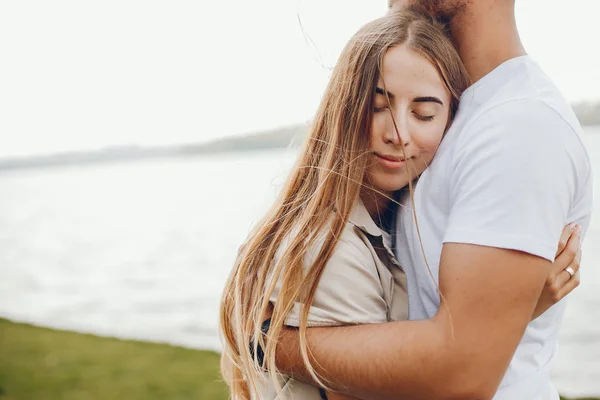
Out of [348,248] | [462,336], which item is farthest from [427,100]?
[462,336]

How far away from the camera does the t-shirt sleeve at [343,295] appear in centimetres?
176

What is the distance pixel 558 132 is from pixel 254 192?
26409 millimetres

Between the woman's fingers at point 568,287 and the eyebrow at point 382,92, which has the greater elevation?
the eyebrow at point 382,92

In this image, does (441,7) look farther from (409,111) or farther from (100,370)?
(100,370)

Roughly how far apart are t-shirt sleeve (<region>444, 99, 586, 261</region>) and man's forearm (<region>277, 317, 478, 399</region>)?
24 centimetres

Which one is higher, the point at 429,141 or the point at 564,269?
the point at 429,141

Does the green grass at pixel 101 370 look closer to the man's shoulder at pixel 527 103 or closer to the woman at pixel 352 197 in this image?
the woman at pixel 352 197

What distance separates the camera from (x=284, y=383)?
1886 millimetres

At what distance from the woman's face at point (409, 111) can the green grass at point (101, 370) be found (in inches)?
133

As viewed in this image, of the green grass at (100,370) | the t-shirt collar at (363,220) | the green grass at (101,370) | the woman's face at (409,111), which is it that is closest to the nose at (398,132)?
the woman's face at (409,111)

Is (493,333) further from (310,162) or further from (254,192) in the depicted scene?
(254,192)

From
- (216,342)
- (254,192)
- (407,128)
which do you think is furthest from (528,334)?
(254,192)

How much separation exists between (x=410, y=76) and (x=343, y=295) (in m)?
0.63

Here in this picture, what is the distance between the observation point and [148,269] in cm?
1282
